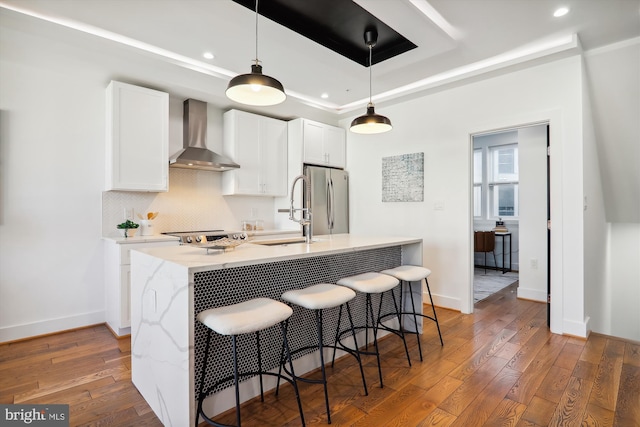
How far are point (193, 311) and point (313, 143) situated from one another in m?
3.51

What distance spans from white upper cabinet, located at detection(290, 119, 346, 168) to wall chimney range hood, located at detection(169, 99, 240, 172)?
3.55 feet

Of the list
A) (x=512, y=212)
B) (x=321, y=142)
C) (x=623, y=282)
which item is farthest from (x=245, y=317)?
(x=512, y=212)

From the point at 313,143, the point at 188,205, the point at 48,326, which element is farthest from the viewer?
the point at 313,143

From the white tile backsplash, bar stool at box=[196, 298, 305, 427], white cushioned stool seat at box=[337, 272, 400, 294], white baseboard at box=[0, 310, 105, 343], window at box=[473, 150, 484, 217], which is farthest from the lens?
window at box=[473, 150, 484, 217]

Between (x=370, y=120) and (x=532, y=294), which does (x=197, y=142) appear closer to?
(x=370, y=120)

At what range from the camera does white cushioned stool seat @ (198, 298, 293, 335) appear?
148cm

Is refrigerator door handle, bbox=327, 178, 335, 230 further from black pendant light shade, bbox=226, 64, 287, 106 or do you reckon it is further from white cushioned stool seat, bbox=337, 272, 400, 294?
black pendant light shade, bbox=226, 64, 287, 106

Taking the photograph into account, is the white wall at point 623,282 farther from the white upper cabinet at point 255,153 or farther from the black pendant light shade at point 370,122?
the white upper cabinet at point 255,153

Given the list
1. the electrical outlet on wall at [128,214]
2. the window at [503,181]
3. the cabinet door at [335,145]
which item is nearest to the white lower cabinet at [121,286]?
the electrical outlet on wall at [128,214]

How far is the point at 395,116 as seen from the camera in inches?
176

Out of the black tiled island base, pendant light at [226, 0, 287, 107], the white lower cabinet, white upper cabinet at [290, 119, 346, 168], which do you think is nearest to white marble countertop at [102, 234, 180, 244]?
the white lower cabinet

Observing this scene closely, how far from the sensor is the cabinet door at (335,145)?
16.0 ft

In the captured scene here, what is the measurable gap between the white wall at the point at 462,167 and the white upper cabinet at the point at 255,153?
1.14m

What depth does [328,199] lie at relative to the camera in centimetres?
477
